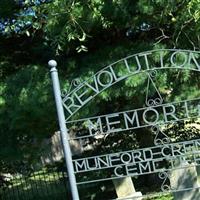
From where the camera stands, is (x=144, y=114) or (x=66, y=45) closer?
(x=144, y=114)

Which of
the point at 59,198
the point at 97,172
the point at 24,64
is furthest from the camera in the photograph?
the point at 59,198

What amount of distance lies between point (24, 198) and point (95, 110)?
5.67m

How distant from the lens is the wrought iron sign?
5.49m

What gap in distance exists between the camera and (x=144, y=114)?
5496 millimetres

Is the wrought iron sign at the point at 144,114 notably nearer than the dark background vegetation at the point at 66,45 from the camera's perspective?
Yes

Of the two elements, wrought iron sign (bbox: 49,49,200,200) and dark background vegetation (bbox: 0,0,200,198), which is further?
dark background vegetation (bbox: 0,0,200,198)

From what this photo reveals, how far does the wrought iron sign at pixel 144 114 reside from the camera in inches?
216

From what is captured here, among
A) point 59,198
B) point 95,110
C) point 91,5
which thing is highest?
point 91,5

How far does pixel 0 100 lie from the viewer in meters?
8.22

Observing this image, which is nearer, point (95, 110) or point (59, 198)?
point (95, 110)

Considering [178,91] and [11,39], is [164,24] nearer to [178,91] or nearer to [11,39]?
[178,91]

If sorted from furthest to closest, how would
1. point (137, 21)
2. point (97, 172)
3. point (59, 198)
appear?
1. point (59, 198)
2. point (97, 172)
3. point (137, 21)

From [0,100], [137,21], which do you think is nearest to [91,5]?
[137,21]

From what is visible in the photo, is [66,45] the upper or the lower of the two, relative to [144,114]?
upper
